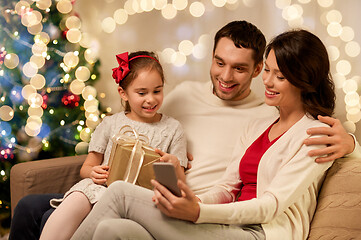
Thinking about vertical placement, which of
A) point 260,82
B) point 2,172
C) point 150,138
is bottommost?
point 2,172

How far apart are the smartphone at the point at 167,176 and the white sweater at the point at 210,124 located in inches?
26.5

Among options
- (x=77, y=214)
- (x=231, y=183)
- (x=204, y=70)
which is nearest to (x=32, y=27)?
(x=204, y=70)

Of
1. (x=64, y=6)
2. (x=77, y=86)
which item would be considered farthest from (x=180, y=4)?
(x=77, y=86)

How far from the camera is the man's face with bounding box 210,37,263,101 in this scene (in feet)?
6.70

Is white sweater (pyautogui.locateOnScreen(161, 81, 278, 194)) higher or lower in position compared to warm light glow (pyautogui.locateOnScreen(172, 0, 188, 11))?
lower

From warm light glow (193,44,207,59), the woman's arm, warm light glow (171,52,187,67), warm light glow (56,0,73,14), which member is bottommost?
the woman's arm

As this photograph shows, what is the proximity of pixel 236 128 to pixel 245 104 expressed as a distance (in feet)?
0.45

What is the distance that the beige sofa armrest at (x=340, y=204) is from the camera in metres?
1.53

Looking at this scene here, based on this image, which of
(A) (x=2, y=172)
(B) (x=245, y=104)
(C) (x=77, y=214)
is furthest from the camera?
(A) (x=2, y=172)

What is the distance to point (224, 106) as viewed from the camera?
2205 mm

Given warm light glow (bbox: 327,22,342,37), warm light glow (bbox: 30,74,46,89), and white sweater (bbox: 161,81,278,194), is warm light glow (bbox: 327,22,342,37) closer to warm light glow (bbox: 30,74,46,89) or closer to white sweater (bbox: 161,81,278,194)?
white sweater (bbox: 161,81,278,194)

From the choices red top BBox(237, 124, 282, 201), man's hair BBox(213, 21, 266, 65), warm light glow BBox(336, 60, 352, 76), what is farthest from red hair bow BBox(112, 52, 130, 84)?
warm light glow BBox(336, 60, 352, 76)

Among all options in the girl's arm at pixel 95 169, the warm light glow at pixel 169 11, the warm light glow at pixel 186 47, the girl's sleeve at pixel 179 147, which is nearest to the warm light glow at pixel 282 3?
the warm light glow at pixel 186 47

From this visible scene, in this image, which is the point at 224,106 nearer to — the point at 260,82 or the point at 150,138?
the point at 150,138
